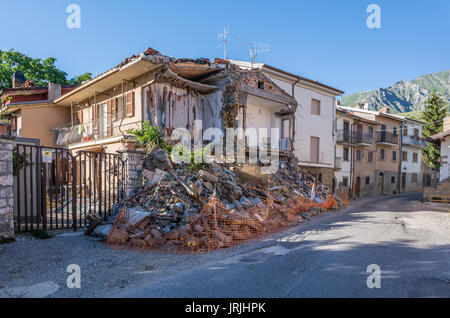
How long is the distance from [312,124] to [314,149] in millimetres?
1964

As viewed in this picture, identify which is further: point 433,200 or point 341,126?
point 341,126

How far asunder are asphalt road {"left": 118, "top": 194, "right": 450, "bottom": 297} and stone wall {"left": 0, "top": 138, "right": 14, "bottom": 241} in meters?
3.91

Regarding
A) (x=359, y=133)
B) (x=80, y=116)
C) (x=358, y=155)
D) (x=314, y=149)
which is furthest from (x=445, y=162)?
(x=80, y=116)

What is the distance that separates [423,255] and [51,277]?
22.8ft

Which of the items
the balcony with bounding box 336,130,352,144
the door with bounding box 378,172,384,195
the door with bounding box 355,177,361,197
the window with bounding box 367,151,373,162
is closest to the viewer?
the balcony with bounding box 336,130,352,144

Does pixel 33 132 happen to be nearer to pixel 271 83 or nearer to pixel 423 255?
pixel 271 83

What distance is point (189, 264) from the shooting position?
5164mm

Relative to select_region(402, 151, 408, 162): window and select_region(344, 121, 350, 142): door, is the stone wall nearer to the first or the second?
select_region(344, 121, 350, 142): door

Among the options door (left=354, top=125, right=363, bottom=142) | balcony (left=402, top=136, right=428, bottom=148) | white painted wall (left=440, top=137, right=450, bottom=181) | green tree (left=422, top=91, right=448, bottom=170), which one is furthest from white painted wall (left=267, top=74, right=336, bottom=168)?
green tree (left=422, top=91, right=448, bottom=170)

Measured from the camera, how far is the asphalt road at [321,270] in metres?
3.84

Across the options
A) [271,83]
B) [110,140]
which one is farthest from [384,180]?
[110,140]

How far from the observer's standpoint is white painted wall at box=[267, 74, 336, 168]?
19828mm

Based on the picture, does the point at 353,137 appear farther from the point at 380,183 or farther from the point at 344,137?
the point at 380,183
